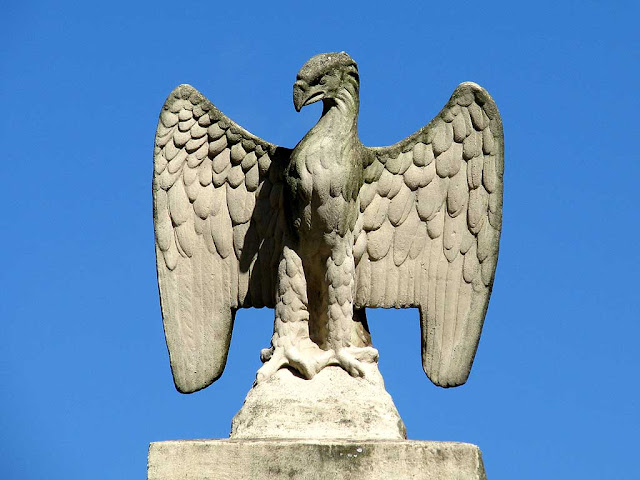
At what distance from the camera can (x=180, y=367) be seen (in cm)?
1046

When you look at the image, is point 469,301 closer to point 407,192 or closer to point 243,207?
point 407,192

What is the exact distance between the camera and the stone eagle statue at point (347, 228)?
33.6 feet

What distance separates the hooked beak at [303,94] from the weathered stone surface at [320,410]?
1.84 m

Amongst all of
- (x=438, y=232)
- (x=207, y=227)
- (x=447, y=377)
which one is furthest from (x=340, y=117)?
(x=447, y=377)

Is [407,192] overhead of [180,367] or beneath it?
overhead

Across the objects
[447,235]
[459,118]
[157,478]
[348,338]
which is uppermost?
[459,118]

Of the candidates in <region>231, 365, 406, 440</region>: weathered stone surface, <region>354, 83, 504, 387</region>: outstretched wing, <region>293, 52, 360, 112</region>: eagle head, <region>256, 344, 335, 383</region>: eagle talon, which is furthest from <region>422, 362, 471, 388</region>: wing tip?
<region>293, 52, 360, 112</region>: eagle head

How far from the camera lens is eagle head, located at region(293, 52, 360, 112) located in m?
10.0

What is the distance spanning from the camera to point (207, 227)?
1059 centimetres

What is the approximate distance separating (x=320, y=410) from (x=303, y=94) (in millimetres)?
2176

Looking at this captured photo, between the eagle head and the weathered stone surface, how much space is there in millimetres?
1884

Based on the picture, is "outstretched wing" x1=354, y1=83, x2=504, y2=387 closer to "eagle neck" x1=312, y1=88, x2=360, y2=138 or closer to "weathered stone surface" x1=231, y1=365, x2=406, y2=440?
"eagle neck" x1=312, y1=88, x2=360, y2=138

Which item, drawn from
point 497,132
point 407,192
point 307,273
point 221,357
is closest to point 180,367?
point 221,357

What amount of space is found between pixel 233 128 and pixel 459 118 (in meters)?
1.61
